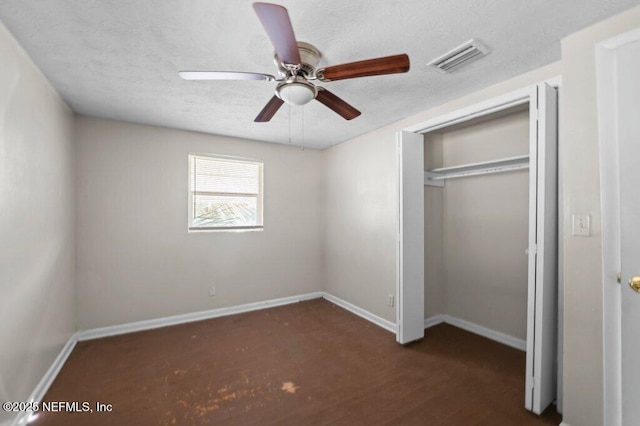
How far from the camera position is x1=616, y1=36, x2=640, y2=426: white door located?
53.6 inches

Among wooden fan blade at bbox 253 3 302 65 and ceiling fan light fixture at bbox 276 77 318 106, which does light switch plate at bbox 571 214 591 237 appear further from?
wooden fan blade at bbox 253 3 302 65

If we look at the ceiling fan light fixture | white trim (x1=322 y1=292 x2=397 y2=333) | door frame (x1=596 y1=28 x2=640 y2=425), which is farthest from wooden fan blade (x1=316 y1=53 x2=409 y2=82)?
white trim (x1=322 y1=292 x2=397 y2=333)

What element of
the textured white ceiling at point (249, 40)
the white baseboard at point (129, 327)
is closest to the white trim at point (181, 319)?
the white baseboard at point (129, 327)

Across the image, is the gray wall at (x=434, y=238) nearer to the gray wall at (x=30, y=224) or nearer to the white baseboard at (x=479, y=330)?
the white baseboard at (x=479, y=330)

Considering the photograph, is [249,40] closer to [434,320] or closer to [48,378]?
[48,378]

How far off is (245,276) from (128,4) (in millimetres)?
3215

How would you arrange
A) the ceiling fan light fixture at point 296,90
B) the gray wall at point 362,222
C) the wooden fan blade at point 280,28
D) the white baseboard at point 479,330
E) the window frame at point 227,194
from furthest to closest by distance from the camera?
the window frame at point 227,194 → the gray wall at point 362,222 → the white baseboard at point 479,330 → the ceiling fan light fixture at point 296,90 → the wooden fan blade at point 280,28

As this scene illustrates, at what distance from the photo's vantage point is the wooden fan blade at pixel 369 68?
4.88 ft

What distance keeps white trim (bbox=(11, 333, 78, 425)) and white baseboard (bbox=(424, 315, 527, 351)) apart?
3500 mm

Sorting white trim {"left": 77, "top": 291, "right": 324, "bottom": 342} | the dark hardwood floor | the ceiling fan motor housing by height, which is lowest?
the dark hardwood floor

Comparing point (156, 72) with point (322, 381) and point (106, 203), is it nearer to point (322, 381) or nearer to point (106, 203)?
point (106, 203)

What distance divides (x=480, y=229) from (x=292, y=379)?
2.46m

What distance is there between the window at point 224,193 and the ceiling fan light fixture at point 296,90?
7.63ft

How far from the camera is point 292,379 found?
2.33m
